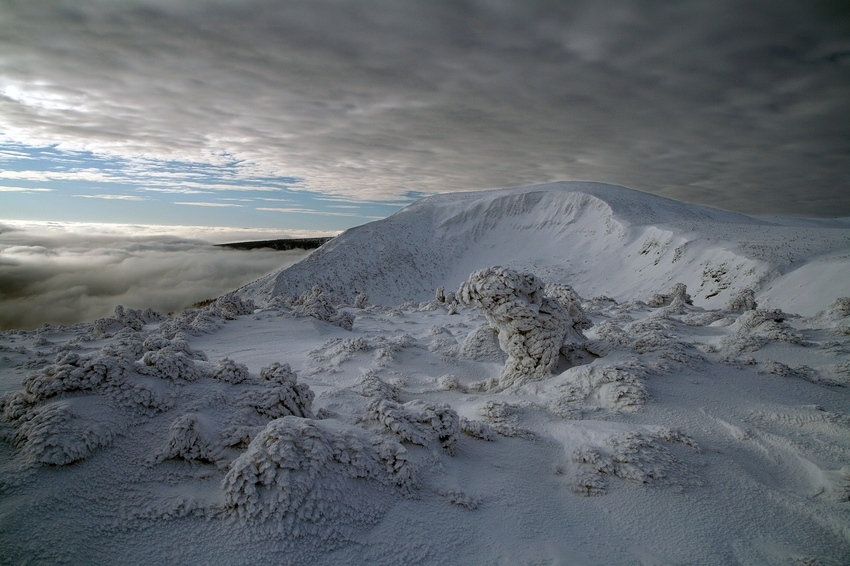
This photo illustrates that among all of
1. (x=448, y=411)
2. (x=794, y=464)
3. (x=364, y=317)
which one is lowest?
(x=364, y=317)

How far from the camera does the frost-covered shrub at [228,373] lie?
3635 mm

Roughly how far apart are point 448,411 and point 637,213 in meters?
30.4

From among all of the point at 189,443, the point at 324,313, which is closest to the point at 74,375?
the point at 189,443

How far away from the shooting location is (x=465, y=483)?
9.57ft

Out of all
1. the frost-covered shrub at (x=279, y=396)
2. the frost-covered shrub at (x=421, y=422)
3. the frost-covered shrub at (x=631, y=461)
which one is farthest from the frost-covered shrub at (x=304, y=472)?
the frost-covered shrub at (x=631, y=461)

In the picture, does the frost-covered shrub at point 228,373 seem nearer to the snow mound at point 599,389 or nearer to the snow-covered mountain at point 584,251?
the snow mound at point 599,389

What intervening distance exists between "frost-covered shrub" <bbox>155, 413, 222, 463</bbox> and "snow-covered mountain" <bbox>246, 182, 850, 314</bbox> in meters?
12.6

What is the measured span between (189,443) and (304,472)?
0.90 m

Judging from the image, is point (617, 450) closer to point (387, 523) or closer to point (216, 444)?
point (387, 523)

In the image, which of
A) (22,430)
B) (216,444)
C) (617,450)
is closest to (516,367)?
(617,450)

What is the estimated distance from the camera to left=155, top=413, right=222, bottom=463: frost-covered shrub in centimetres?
270

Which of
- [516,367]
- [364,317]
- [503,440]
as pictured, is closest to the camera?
[503,440]

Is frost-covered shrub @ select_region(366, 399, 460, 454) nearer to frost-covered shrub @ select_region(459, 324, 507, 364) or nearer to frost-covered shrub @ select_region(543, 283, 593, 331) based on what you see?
frost-covered shrub @ select_region(459, 324, 507, 364)

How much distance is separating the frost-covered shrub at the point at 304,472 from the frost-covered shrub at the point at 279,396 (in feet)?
2.66
